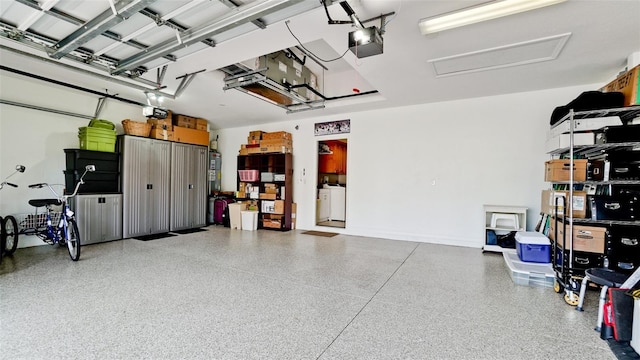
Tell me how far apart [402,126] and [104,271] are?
561cm

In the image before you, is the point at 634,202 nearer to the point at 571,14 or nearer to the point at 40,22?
the point at 571,14

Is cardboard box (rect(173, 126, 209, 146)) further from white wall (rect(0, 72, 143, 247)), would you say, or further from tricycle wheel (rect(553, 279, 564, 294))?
tricycle wheel (rect(553, 279, 564, 294))

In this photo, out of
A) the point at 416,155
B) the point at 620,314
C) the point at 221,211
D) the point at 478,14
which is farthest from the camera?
the point at 221,211

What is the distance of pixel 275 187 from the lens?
7023 millimetres

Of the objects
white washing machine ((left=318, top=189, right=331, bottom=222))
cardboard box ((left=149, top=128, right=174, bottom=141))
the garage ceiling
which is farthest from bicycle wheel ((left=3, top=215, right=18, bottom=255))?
white washing machine ((left=318, top=189, right=331, bottom=222))

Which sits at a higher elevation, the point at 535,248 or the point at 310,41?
the point at 310,41

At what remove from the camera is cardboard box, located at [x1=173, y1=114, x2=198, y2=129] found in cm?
669

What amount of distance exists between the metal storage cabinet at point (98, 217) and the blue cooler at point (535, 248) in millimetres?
6929

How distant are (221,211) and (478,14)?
6.91 metres

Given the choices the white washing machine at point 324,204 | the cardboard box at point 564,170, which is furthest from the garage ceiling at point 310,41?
the white washing machine at point 324,204

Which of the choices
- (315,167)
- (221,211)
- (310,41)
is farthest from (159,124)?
(310,41)

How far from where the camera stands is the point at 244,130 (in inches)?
315

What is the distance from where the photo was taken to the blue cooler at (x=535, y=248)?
3.43 metres

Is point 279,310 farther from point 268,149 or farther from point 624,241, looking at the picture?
point 268,149
